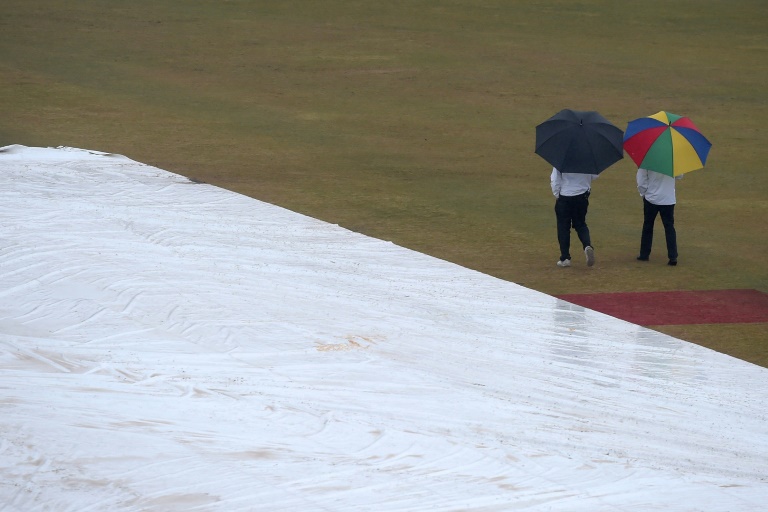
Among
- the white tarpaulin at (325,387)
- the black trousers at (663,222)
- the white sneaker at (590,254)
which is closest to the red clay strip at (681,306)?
the white tarpaulin at (325,387)

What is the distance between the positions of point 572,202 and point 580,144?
0.62 metres

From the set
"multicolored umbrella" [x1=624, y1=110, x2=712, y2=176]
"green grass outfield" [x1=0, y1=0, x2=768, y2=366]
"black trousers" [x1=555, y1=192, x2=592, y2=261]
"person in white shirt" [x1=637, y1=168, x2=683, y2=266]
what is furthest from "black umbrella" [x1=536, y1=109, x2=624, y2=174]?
"green grass outfield" [x1=0, y1=0, x2=768, y2=366]

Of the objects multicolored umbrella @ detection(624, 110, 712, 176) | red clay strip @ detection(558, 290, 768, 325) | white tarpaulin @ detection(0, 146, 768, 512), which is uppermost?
multicolored umbrella @ detection(624, 110, 712, 176)

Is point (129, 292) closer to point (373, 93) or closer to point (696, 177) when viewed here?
point (696, 177)

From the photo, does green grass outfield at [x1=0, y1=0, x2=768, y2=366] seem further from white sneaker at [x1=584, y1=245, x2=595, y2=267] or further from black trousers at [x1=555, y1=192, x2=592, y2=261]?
black trousers at [x1=555, y1=192, x2=592, y2=261]

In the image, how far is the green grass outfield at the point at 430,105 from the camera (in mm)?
12664

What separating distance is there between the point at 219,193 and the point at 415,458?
25.2 ft

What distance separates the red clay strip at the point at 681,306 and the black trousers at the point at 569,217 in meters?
0.93

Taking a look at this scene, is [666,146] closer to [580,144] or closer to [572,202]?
[580,144]

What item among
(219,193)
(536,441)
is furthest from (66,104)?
(536,441)

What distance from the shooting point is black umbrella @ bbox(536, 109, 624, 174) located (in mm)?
10953

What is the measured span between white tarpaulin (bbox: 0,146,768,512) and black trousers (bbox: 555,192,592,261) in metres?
1.17

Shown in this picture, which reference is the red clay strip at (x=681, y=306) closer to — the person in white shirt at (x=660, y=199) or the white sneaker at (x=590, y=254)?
the white sneaker at (x=590, y=254)

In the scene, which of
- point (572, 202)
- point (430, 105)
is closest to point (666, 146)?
point (572, 202)
